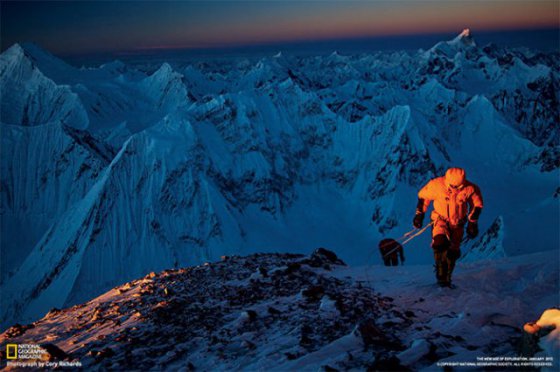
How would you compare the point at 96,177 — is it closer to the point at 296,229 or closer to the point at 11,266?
the point at 11,266

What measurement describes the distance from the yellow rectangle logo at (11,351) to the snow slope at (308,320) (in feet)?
1.76

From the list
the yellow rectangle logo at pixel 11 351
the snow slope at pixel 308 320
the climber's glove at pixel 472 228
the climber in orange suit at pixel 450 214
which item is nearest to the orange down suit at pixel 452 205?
the climber in orange suit at pixel 450 214

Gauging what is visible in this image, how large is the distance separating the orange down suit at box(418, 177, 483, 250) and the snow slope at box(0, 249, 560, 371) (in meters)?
1.14

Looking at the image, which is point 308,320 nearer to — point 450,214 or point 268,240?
point 450,214

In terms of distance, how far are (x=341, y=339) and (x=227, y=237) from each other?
340 feet

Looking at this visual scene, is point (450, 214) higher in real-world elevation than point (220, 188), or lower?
higher

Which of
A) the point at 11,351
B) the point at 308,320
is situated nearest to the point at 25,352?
the point at 11,351

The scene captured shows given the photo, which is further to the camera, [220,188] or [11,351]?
[220,188]

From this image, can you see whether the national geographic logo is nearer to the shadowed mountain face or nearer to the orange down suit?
the orange down suit

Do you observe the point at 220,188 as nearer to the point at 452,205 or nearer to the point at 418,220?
the point at 418,220

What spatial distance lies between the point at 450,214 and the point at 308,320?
365 centimetres

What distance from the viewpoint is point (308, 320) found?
7512 mm

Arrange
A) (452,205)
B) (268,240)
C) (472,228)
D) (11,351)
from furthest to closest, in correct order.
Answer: (268,240) < (452,205) < (472,228) < (11,351)

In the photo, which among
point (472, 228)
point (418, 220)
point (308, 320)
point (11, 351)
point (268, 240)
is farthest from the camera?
point (268, 240)
